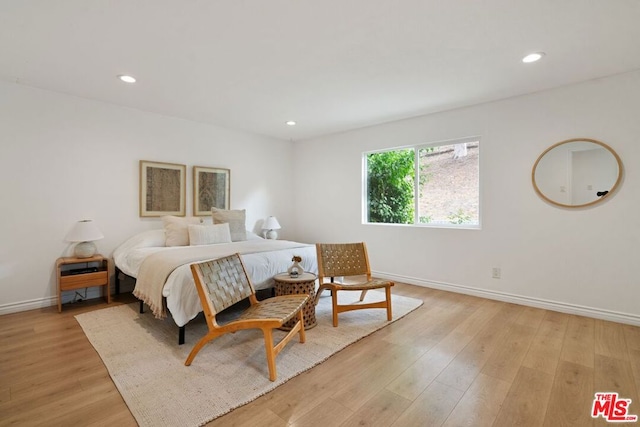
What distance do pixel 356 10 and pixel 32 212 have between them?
152 inches

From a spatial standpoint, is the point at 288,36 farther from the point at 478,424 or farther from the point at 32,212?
the point at 32,212

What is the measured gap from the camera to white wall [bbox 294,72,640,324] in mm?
2902

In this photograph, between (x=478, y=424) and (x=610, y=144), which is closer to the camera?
(x=478, y=424)

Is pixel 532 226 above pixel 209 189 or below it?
below

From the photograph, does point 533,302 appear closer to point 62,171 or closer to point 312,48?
point 312,48

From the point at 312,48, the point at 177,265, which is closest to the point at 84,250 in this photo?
the point at 177,265

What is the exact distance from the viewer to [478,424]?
159cm

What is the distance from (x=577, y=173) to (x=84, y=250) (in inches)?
215

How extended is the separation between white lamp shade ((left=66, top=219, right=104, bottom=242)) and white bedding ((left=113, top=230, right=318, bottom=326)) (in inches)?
13.6

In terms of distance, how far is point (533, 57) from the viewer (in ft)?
8.42

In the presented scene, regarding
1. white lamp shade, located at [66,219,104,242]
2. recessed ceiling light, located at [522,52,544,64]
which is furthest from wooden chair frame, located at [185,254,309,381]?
recessed ceiling light, located at [522,52,544,64]

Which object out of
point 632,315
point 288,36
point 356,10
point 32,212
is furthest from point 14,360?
point 632,315

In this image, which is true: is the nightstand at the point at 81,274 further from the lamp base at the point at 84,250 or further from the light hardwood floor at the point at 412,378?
the light hardwood floor at the point at 412,378

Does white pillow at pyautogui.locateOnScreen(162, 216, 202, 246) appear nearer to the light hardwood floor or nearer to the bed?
the bed
